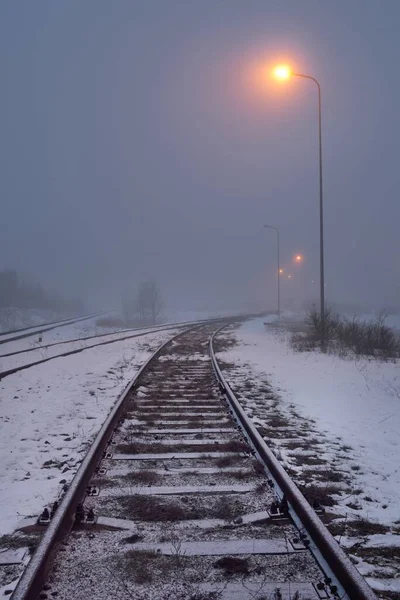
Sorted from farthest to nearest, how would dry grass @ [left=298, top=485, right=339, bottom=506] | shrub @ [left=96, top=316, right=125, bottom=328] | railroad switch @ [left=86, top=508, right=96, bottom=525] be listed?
shrub @ [left=96, top=316, right=125, bottom=328] < dry grass @ [left=298, top=485, right=339, bottom=506] < railroad switch @ [left=86, top=508, right=96, bottom=525]

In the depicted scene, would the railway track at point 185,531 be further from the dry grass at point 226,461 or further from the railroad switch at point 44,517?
the railroad switch at point 44,517

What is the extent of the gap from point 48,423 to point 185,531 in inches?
178

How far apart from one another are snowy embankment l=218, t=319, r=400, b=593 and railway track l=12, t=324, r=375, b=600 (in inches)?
14.8

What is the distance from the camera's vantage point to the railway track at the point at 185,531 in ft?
8.96

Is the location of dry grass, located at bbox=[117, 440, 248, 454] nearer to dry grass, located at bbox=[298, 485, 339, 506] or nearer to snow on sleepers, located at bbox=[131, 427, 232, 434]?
snow on sleepers, located at bbox=[131, 427, 232, 434]

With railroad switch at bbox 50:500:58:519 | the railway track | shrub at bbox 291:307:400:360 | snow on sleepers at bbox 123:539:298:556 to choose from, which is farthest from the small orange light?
snow on sleepers at bbox 123:539:298:556

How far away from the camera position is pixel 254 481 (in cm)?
460

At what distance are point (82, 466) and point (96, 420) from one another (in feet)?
8.70

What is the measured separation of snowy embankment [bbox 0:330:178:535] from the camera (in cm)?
446

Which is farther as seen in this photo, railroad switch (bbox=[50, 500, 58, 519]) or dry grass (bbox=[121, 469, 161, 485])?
dry grass (bbox=[121, 469, 161, 485])

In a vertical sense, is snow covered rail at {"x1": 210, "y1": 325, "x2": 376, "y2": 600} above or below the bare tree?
above

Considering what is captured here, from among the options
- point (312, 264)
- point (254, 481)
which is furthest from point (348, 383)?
point (312, 264)

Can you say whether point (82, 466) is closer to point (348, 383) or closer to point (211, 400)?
point (211, 400)

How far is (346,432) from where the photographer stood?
693 centimetres
